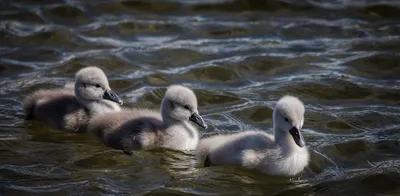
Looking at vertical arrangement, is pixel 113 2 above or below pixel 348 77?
above

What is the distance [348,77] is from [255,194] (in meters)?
3.46

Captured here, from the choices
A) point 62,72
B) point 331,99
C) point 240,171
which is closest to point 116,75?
point 62,72

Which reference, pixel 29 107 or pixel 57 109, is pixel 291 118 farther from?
pixel 29 107

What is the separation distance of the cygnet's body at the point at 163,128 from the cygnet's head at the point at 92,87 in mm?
451

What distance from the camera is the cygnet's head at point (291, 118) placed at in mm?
6297

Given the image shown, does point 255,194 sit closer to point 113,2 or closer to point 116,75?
point 116,75

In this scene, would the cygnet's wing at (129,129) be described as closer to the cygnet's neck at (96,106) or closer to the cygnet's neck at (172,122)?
the cygnet's neck at (172,122)

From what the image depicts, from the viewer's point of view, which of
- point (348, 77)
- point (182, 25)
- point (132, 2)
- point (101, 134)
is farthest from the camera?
point (132, 2)

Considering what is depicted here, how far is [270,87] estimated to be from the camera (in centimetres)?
897

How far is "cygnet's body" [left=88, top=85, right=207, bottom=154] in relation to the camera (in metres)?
6.96

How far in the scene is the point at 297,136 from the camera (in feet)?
20.6

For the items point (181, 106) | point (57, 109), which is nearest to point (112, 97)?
point (57, 109)

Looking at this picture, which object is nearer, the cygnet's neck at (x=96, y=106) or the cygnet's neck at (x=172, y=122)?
the cygnet's neck at (x=172, y=122)

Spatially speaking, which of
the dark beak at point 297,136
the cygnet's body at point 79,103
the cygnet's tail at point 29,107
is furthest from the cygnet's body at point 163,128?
Answer: the cygnet's tail at point 29,107
